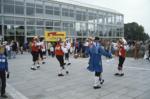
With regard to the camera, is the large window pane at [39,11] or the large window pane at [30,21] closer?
the large window pane at [30,21]

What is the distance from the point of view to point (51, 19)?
41.8 meters

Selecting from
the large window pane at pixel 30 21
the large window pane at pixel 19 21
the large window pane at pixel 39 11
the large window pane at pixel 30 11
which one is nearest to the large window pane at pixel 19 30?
the large window pane at pixel 19 21

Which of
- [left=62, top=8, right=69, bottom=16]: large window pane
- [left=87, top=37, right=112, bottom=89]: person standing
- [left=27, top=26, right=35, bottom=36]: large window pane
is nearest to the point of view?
[left=87, top=37, right=112, bottom=89]: person standing

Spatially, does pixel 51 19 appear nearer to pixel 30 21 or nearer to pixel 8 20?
pixel 30 21

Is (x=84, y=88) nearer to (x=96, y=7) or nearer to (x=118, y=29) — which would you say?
(x=96, y=7)

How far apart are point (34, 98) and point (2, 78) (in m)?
1.25

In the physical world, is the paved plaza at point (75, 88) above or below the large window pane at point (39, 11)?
below

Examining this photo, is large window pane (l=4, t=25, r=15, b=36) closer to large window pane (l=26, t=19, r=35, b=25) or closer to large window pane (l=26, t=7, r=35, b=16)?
large window pane (l=26, t=19, r=35, b=25)

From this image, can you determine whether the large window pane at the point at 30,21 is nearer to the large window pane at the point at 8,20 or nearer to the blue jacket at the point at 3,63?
the large window pane at the point at 8,20

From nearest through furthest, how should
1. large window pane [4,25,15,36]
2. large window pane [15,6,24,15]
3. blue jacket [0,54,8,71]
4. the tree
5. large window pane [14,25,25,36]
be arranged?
blue jacket [0,54,8,71] < large window pane [4,25,15,36] < large window pane [14,25,25,36] < large window pane [15,6,24,15] < the tree

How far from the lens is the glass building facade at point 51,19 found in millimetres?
36031

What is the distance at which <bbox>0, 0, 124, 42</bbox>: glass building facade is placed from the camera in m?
36.0

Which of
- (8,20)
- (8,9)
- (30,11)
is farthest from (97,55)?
(30,11)

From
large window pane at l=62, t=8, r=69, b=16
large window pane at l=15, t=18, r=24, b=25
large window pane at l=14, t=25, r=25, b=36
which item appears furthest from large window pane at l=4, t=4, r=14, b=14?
large window pane at l=62, t=8, r=69, b=16
